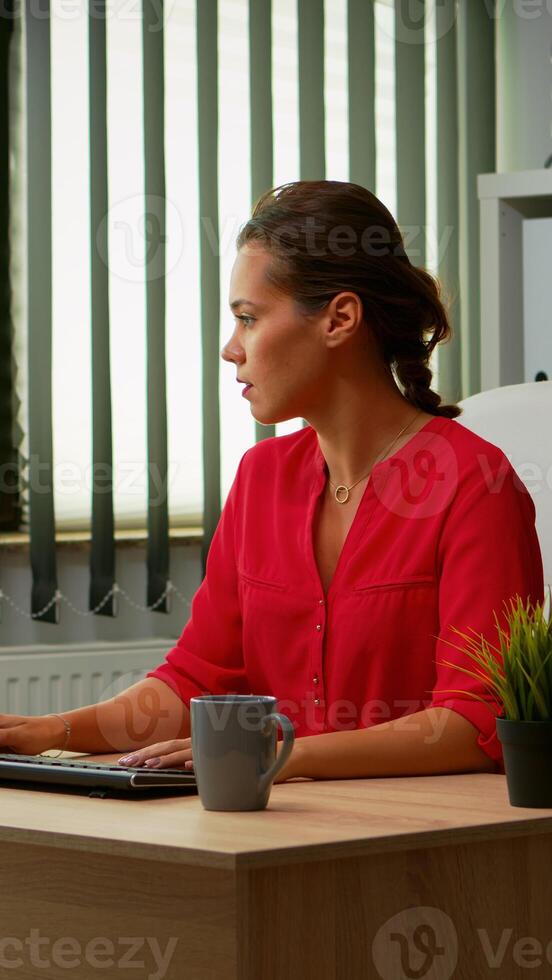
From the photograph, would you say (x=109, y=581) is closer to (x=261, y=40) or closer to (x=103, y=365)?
(x=103, y=365)

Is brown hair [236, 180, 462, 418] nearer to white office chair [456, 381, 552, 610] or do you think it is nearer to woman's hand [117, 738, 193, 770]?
white office chair [456, 381, 552, 610]

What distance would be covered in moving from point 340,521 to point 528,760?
53cm

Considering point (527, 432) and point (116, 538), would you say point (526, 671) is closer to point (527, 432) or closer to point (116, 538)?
point (527, 432)

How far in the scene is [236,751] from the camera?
0.93 metres

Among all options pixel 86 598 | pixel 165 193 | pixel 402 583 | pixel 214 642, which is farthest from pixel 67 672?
pixel 402 583

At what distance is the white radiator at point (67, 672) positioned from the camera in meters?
2.66

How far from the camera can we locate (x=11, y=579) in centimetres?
268

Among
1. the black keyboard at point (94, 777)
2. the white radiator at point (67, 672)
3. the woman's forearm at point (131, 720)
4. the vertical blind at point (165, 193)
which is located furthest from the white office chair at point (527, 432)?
the white radiator at point (67, 672)

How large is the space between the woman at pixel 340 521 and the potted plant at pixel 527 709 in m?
0.23

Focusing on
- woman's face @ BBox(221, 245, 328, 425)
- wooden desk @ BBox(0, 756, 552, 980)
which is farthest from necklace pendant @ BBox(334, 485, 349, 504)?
wooden desk @ BBox(0, 756, 552, 980)

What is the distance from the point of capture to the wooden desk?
2.60 feet

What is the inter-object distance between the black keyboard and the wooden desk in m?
0.02

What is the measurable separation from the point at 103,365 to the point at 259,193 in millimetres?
583

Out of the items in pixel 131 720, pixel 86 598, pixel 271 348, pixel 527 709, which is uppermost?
pixel 271 348
